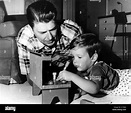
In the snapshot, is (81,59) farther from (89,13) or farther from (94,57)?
(89,13)

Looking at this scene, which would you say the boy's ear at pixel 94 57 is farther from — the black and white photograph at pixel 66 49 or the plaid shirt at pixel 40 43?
the plaid shirt at pixel 40 43

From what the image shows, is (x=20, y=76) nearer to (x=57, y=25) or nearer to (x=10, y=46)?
(x=10, y=46)

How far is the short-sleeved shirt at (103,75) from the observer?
3.62 feet

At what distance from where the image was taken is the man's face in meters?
1.10

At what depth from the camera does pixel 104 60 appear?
1.16m

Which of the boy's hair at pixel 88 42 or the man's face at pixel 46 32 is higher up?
the man's face at pixel 46 32

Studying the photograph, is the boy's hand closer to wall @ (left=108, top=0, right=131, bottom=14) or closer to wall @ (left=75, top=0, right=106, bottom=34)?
wall @ (left=75, top=0, right=106, bottom=34)

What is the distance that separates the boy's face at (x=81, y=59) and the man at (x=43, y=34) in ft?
0.17

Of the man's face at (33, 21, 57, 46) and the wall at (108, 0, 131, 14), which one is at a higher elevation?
the wall at (108, 0, 131, 14)

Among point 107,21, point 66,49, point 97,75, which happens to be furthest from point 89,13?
point 97,75

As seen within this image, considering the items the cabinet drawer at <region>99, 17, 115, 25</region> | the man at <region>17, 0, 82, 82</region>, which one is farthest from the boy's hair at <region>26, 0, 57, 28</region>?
the cabinet drawer at <region>99, 17, 115, 25</region>

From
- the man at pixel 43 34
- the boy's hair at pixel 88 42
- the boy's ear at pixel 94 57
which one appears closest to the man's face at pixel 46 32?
the man at pixel 43 34

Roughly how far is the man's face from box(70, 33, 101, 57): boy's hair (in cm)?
11

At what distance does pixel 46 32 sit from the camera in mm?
1104
